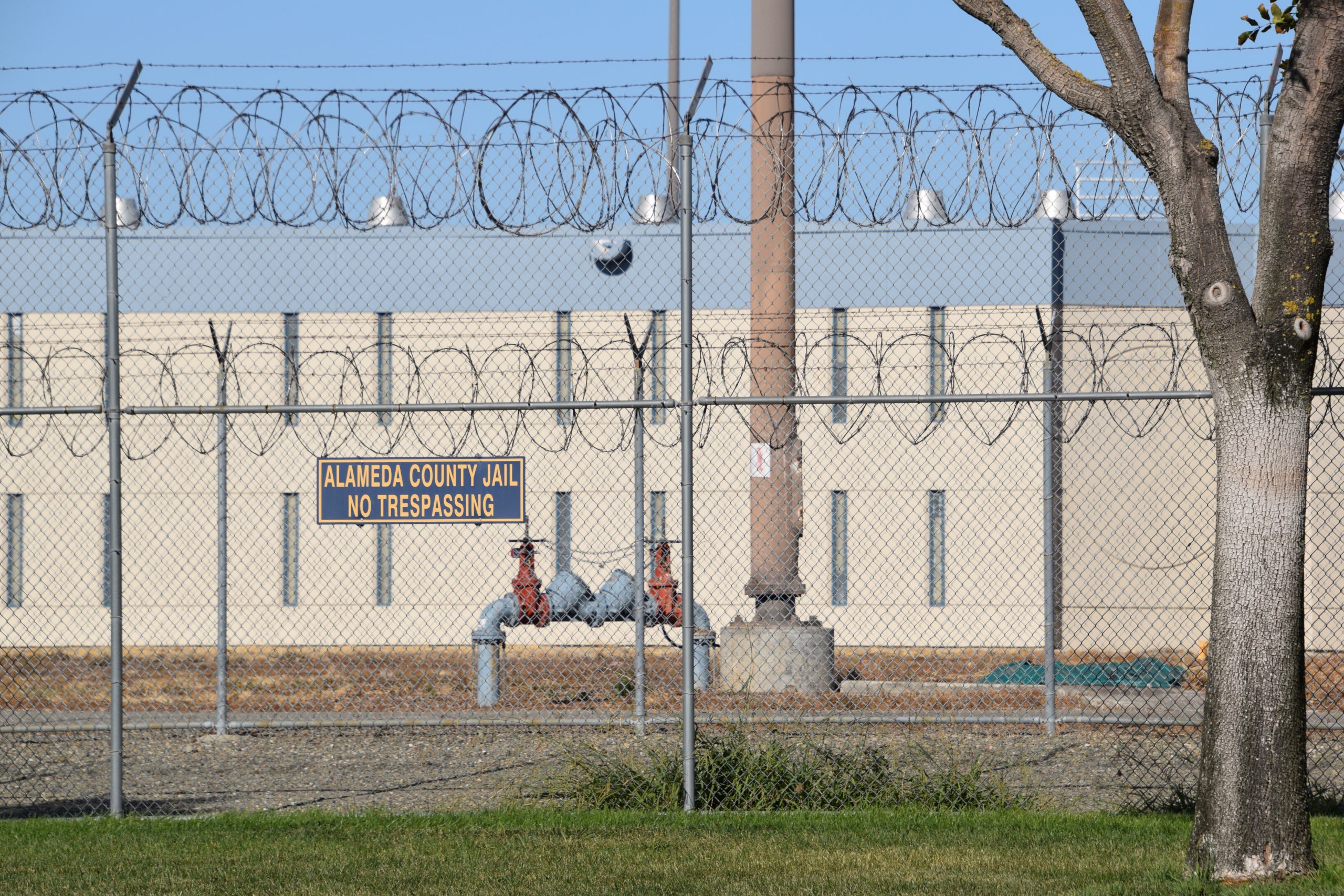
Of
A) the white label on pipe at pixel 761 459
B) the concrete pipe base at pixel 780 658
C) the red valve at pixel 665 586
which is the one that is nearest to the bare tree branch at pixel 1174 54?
the white label on pipe at pixel 761 459

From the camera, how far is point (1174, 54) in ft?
19.7

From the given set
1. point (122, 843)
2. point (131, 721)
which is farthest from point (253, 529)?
point (122, 843)

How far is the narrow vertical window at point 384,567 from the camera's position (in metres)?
20.7

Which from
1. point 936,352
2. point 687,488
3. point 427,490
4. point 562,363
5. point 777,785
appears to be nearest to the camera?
point 687,488

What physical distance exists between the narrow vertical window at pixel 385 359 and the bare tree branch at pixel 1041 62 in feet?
47.8

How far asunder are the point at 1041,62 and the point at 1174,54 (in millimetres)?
557

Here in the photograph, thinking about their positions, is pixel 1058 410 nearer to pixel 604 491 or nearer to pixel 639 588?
pixel 604 491

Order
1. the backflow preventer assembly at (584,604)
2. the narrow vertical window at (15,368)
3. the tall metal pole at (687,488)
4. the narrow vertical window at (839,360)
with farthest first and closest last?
the narrow vertical window at (15,368) < the narrow vertical window at (839,360) < the backflow preventer assembly at (584,604) < the tall metal pole at (687,488)

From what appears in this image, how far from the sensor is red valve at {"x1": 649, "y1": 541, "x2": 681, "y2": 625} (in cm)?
1451

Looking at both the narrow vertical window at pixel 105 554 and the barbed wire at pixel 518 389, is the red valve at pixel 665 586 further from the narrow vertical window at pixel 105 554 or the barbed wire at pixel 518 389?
the narrow vertical window at pixel 105 554

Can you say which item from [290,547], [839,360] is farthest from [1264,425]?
[290,547]

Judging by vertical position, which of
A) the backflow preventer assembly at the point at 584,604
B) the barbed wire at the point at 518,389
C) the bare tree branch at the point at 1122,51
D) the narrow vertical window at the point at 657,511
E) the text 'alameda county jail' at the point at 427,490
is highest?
the bare tree branch at the point at 1122,51

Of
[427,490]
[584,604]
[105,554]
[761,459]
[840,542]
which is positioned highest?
[761,459]

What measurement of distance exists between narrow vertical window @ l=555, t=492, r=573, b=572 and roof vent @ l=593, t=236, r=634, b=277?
3257 millimetres
